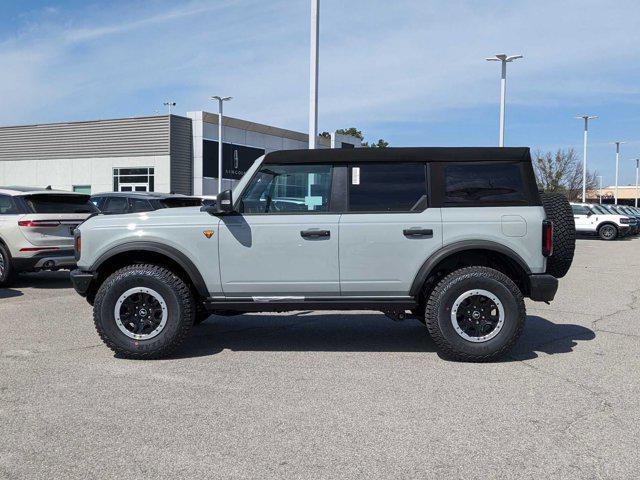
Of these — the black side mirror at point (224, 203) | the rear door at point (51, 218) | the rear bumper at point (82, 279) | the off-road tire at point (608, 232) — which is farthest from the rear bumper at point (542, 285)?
the off-road tire at point (608, 232)

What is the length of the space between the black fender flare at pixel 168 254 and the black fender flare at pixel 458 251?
201cm

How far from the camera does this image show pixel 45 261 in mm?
10312

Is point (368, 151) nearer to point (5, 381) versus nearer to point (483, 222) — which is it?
point (483, 222)

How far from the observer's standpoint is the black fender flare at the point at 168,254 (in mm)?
5891

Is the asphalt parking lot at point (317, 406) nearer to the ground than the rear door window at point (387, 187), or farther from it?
nearer to the ground

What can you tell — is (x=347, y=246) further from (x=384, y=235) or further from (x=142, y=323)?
(x=142, y=323)

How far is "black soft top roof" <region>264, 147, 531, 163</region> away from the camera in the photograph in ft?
19.6

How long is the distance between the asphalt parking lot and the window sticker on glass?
1.66 meters

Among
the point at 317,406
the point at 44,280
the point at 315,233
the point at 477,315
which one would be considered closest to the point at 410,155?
the point at 315,233

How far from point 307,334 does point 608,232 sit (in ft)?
83.3

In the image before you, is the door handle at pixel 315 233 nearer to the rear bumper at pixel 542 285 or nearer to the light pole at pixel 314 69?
the rear bumper at pixel 542 285

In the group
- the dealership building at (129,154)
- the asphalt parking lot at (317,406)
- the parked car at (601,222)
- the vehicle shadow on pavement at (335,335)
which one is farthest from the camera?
the dealership building at (129,154)

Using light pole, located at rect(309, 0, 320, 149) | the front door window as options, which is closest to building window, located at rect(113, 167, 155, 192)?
light pole, located at rect(309, 0, 320, 149)

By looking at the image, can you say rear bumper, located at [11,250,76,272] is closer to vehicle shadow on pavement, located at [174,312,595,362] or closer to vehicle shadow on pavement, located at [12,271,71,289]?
vehicle shadow on pavement, located at [12,271,71,289]
